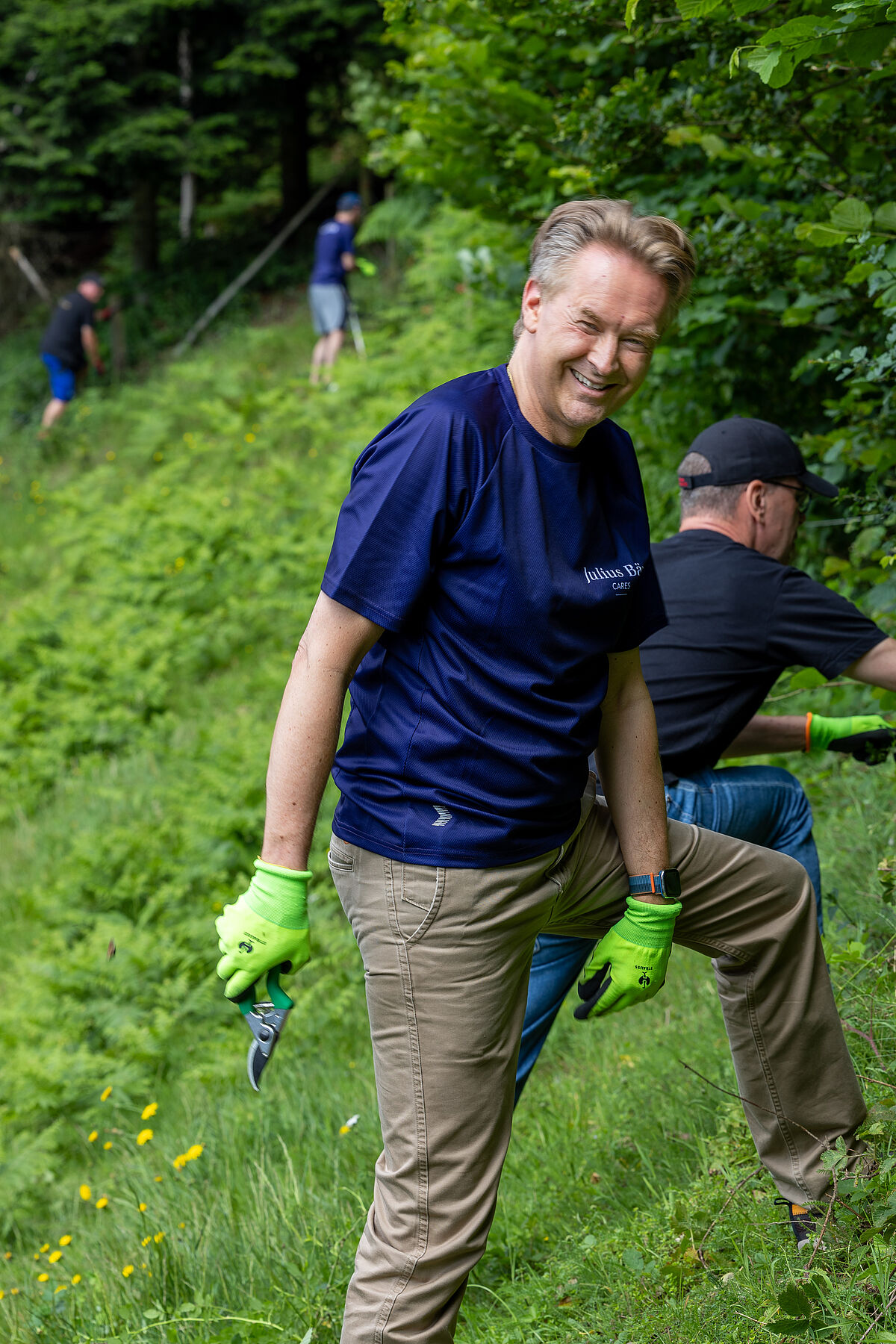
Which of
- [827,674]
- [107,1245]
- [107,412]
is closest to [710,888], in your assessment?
[827,674]

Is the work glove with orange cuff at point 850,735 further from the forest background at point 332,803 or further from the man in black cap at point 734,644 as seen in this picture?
the forest background at point 332,803

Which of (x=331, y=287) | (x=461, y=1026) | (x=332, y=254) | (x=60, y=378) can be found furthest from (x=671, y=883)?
(x=60, y=378)

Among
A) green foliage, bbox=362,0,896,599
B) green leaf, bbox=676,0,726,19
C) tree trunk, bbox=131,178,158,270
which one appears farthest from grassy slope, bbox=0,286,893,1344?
tree trunk, bbox=131,178,158,270

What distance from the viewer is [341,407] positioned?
11.5m

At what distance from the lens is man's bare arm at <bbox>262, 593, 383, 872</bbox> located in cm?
193

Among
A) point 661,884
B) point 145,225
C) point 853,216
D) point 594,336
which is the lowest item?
point 145,225

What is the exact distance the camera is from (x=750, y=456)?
302 centimetres

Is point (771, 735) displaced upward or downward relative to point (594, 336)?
downward

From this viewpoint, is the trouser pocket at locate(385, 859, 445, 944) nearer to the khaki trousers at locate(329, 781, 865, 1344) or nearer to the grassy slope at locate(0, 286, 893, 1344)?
the khaki trousers at locate(329, 781, 865, 1344)

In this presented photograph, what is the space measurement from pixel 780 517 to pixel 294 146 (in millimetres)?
16380

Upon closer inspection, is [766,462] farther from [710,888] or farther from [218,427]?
[218,427]

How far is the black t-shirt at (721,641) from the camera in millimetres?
2855

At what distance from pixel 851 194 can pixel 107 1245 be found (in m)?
3.55

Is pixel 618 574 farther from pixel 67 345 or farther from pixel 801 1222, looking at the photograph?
pixel 67 345
